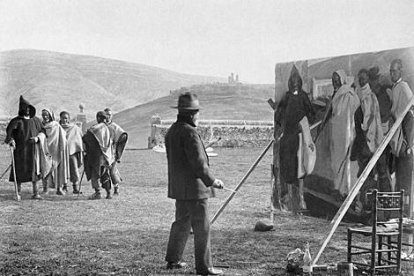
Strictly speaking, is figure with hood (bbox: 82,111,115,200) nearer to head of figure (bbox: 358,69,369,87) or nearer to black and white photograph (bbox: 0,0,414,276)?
black and white photograph (bbox: 0,0,414,276)

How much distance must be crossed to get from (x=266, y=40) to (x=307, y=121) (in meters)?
2.74

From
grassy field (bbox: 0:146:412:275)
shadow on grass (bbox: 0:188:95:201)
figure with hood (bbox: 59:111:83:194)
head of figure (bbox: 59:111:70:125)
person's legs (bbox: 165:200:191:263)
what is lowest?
grassy field (bbox: 0:146:412:275)

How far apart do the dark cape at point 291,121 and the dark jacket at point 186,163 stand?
12.9 ft

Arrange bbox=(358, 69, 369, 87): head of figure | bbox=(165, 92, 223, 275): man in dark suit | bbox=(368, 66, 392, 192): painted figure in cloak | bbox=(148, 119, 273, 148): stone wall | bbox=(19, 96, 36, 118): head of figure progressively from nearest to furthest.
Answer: bbox=(165, 92, 223, 275): man in dark suit → bbox=(368, 66, 392, 192): painted figure in cloak → bbox=(358, 69, 369, 87): head of figure → bbox=(19, 96, 36, 118): head of figure → bbox=(148, 119, 273, 148): stone wall

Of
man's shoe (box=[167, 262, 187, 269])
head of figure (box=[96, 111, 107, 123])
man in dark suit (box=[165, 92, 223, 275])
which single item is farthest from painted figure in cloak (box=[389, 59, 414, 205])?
head of figure (box=[96, 111, 107, 123])

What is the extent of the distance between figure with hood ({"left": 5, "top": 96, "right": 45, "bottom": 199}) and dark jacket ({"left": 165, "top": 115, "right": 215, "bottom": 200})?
636 centimetres

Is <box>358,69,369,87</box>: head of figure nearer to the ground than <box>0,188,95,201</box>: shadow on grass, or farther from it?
farther from it

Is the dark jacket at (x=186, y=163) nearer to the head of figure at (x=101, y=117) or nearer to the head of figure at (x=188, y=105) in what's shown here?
the head of figure at (x=188, y=105)

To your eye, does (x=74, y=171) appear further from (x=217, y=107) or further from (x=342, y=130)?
(x=217, y=107)

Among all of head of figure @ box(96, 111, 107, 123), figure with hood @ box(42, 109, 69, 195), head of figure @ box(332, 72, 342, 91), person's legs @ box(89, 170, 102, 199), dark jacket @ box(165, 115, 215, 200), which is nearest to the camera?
dark jacket @ box(165, 115, 215, 200)

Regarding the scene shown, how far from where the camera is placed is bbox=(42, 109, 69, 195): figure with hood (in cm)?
1335

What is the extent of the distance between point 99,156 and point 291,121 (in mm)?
4320

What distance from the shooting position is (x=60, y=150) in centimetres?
1347

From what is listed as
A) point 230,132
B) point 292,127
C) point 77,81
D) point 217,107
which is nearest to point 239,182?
point 292,127
